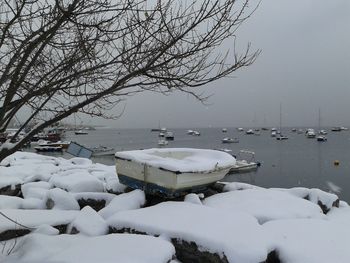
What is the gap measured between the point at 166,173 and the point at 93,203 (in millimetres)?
1620

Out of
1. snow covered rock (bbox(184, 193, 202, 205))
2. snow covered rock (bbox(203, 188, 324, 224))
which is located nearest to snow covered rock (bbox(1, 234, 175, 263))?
snow covered rock (bbox(184, 193, 202, 205))

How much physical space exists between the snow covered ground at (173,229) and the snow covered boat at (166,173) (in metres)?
0.37

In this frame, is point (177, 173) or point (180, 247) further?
point (177, 173)

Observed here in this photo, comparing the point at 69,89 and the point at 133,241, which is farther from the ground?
the point at 69,89

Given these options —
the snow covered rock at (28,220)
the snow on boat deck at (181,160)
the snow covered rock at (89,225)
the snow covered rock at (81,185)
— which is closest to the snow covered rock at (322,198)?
the snow on boat deck at (181,160)

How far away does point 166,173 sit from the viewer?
28.2ft

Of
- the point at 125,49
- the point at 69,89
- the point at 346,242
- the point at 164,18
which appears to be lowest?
the point at 346,242

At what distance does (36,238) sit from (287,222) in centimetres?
410

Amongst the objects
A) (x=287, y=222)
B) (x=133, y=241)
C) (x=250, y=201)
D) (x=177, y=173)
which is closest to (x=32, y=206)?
(x=177, y=173)

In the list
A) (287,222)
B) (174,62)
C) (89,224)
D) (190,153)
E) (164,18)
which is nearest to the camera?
(164,18)

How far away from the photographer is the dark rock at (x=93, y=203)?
28.2 feet

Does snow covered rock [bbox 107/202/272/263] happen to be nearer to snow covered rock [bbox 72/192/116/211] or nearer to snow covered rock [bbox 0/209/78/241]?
snow covered rock [bbox 0/209/78/241]

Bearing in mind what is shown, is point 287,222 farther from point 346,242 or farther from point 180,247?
point 180,247

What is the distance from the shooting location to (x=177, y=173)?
848cm
